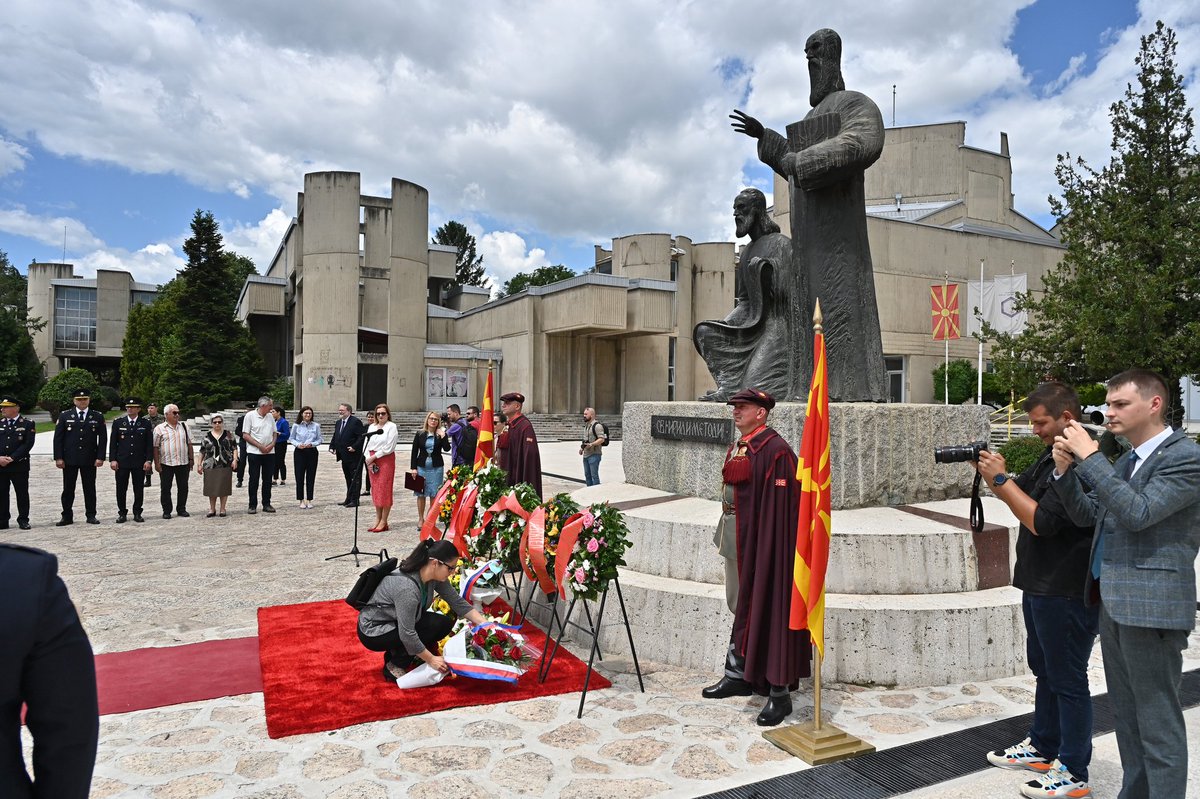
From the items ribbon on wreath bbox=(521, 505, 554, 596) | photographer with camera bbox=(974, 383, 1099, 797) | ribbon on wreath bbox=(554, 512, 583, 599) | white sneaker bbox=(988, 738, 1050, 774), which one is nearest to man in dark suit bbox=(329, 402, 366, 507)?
ribbon on wreath bbox=(521, 505, 554, 596)

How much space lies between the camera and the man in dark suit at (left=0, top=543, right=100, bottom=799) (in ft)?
4.61

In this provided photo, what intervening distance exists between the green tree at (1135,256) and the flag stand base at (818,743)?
1618cm

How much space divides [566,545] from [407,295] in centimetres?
3144

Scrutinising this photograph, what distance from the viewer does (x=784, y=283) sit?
7105 millimetres

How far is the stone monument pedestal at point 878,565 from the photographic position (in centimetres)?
491

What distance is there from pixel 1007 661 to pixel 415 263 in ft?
107

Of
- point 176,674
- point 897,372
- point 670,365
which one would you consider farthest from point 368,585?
point 897,372

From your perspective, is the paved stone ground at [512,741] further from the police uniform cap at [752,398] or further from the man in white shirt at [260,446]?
the man in white shirt at [260,446]

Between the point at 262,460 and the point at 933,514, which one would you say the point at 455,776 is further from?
the point at 262,460

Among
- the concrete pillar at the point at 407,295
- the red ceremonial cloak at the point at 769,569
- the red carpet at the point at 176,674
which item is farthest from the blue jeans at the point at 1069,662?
the concrete pillar at the point at 407,295

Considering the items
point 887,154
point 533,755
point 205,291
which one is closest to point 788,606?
point 533,755

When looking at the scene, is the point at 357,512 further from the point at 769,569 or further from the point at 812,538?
the point at 812,538

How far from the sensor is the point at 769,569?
171 inches

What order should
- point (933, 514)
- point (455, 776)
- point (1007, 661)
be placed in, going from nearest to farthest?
point (455, 776), point (1007, 661), point (933, 514)
